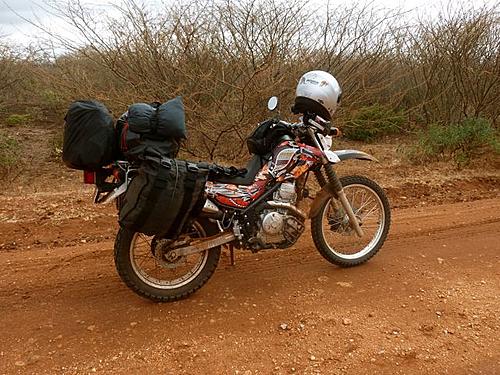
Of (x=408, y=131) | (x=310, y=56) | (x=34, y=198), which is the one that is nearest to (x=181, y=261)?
(x=34, y=198)

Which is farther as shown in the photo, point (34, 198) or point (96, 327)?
point (34, 198)

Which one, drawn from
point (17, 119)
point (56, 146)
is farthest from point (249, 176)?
point (17, 119)

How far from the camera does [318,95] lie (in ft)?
11.9

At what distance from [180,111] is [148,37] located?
4869 millimetres

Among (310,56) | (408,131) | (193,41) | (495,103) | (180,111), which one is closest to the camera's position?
(180,111)

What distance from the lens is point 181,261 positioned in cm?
347

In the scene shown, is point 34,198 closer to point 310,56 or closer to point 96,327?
point 96,327

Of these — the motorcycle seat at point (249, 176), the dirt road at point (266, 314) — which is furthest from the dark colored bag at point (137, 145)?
the dirt road at point (266, 314)

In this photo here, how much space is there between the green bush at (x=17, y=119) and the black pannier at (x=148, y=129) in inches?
398

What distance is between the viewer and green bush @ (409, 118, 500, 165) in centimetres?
787

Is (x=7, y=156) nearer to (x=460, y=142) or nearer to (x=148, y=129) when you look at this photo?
(x=148, y=129)

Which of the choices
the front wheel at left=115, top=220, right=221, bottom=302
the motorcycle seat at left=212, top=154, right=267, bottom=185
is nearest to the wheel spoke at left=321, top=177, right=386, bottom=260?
the motorcycle seat at left=212, top=154, right=267, bottom=185

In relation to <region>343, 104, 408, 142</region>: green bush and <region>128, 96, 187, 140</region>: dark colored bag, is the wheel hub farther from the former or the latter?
<region>343, 104, 408, 142</region>: green bush

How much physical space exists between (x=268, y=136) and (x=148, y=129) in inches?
41.0
